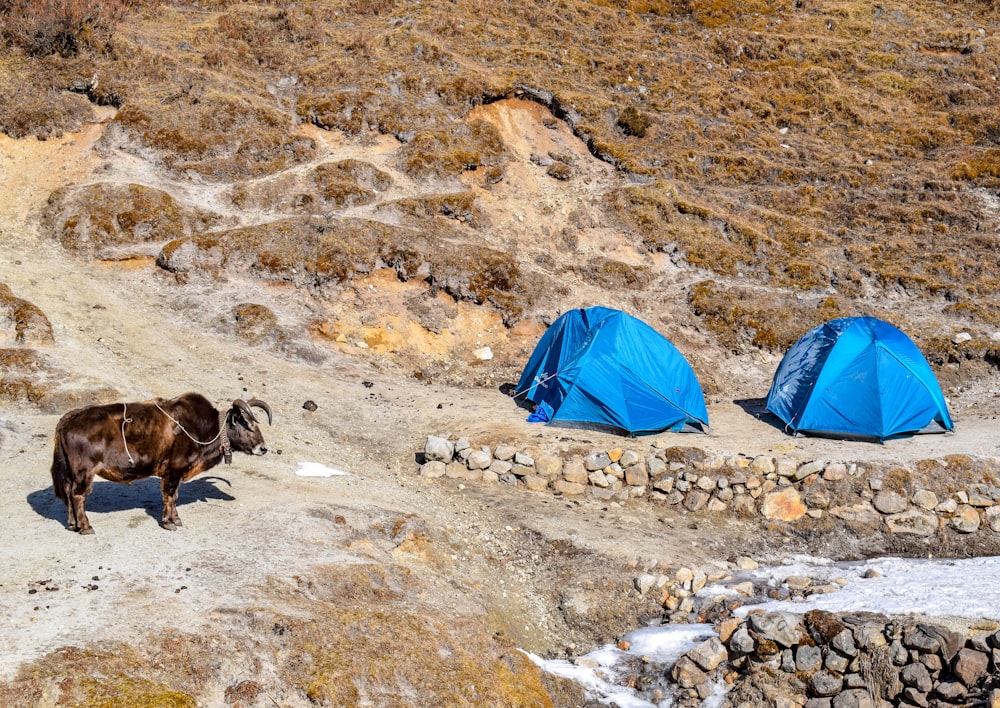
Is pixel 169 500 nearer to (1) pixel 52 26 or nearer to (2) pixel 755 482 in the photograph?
(2) pixel 755 482

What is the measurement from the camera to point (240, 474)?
1762 centimetres

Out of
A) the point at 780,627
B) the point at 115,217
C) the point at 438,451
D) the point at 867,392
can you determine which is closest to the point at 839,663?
the point at 780,627

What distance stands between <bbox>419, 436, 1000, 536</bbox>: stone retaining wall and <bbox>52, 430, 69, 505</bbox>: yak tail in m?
8.42

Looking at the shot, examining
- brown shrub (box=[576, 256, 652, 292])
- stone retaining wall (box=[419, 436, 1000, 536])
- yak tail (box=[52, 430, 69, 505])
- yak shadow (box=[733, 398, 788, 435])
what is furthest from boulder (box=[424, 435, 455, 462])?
brown shrub (box=[576, 256, 652, 292])

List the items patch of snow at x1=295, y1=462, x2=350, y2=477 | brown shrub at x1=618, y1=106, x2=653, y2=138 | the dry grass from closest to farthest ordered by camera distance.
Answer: patch of snow at x1=295, y1=462, x2=350, y2=477, the dry grass, brown shrub at x1=618, y1=106, x2=653, y2=138

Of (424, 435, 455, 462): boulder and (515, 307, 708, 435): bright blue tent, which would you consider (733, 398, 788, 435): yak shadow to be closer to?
(515, 307, 708, 435): bright blue tent

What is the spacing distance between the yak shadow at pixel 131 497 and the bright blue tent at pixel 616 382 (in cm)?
965

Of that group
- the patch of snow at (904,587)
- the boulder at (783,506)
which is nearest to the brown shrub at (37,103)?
the boulder at (783,506)

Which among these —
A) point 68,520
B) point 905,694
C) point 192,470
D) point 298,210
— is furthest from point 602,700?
point 298,210

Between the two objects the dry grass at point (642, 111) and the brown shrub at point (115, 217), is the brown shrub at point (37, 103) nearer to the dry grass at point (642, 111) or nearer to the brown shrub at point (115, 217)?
the dry grass at point (642, 111)

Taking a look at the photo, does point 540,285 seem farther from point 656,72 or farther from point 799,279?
point 656,72

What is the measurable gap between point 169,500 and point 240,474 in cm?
342

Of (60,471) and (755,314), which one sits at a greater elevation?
(60,471)

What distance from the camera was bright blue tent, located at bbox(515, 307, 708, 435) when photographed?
22891mm
